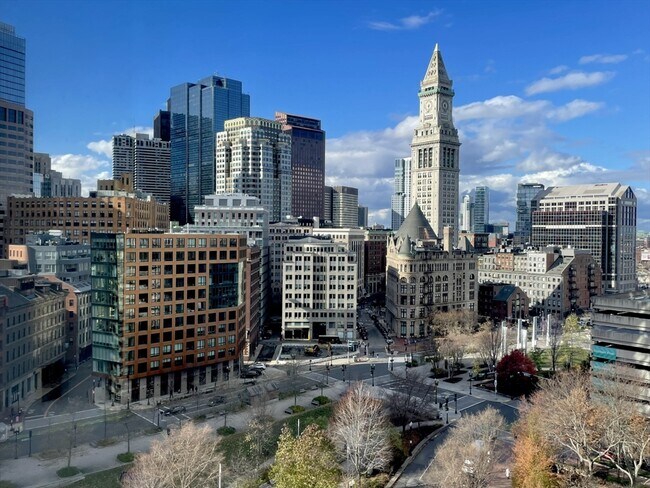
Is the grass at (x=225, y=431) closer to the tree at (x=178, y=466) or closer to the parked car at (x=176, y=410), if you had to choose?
the parked car at (x=176, y=410)

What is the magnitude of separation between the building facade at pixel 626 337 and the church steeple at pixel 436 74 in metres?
133

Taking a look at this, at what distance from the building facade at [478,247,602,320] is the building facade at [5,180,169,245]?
3802 inches

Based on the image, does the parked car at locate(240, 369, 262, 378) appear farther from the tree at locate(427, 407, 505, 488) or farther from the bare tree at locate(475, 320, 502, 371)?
the tree at locate(427, 407, 505, 488)

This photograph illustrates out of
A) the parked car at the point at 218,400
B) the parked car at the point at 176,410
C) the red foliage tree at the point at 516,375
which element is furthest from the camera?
the red foliage tree at the point at 516,375

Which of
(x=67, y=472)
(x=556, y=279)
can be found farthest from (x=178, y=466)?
(x=556, y=279)

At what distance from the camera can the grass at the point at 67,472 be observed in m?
44.5

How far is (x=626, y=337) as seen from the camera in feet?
166

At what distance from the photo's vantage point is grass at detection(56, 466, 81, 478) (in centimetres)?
4453

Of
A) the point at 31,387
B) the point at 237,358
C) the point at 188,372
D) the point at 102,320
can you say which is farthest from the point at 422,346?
the point at 31,387

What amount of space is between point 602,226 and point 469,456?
6621 inches

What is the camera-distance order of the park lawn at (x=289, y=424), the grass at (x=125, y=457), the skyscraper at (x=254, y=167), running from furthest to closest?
the skyscraper at (x=254, y=167) → the park lawn at (x=289, y=424) → the grass at (x=125, y=457)

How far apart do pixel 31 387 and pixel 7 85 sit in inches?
1801

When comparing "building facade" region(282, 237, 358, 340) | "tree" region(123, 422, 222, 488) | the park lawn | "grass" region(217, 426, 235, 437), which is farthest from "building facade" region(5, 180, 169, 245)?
"tree" region(123, 422, 222, 488)

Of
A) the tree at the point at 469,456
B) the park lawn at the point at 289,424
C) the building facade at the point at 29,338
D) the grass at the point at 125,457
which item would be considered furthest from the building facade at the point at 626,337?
the building facade at the point at 29,338
